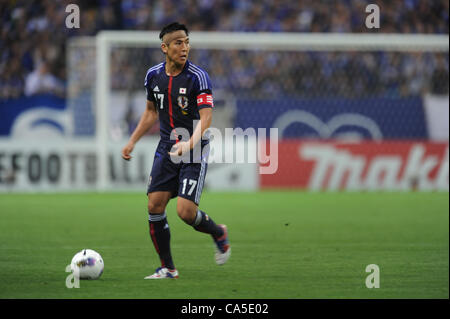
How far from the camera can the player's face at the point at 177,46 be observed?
6.43 meters

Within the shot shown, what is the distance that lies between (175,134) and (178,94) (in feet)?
1.07

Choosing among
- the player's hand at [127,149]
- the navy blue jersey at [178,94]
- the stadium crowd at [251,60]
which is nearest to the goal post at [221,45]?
the stadium crowd at [251,60]

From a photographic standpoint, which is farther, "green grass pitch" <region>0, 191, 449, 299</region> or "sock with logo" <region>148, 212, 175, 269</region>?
"sock with logo" <region>148, 212, 175, 269</region>

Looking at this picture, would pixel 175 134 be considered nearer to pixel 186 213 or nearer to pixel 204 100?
pixel 204 100

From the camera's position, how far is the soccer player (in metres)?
6.46

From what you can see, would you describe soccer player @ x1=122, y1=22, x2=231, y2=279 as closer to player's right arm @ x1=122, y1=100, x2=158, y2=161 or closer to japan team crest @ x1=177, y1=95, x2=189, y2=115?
japan team crest @ x1=177, y1=95, x2=189, y2=115

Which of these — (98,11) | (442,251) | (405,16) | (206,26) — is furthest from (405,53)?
(442,251)

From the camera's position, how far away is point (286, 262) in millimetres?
7406

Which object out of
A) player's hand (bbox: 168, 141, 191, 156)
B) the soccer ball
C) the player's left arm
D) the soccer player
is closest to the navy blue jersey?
the soccer player

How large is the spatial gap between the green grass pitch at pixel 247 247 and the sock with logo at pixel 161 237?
226mm

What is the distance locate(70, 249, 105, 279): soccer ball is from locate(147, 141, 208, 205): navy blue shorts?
2.45 feet
